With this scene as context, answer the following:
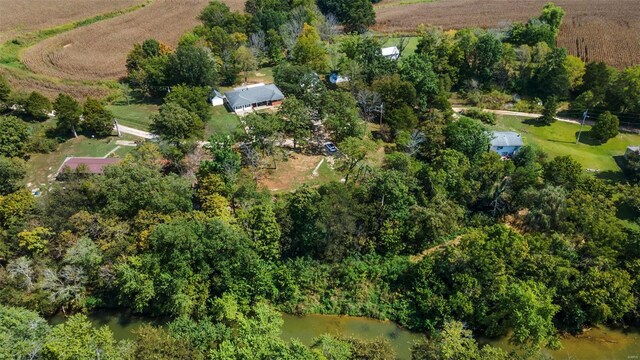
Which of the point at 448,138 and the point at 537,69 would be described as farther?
the point at 537,69

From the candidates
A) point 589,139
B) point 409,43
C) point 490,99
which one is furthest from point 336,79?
point 589,139

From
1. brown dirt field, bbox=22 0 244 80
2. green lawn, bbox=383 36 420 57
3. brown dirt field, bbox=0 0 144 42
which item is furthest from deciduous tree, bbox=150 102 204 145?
brown dirt field, bbox=0 0 144 42

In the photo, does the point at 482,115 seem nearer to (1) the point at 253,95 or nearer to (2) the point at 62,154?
(1) the point at 253,95

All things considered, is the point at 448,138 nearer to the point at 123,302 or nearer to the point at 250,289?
the point at 250,289

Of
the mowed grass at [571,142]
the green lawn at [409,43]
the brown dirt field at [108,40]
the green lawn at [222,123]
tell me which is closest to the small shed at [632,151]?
the mowed grass at [571,142]

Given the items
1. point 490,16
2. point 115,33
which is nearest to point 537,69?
point 490,16

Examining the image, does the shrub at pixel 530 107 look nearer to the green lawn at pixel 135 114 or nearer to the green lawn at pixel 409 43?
the green lawn at pixel 409 43

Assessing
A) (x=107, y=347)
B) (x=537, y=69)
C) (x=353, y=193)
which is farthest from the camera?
(x=537, y=69)
